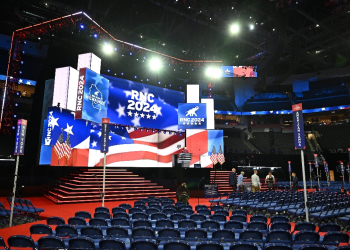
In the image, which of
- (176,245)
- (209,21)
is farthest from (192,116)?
(176,245)

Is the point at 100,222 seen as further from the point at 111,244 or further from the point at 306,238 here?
the point at 306,238

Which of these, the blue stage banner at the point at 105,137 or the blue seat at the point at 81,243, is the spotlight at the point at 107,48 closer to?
the blue stage banner at the point at 105,137

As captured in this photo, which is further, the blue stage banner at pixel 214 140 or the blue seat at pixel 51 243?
the blue stage banner at pixel 214 140

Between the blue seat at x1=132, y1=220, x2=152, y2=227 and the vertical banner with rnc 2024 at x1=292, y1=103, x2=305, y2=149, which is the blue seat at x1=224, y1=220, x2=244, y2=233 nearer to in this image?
the blue seat at x1=132, y1=220, x2=152, y2=227

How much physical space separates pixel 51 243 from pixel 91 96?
12297 millimetres

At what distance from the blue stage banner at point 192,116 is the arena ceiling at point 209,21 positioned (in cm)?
376

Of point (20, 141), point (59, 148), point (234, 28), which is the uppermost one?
→ point (234, 28)

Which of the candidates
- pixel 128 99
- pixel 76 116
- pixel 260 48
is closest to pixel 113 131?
pixel 128 99

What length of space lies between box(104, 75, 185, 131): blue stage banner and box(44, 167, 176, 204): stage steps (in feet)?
12.3

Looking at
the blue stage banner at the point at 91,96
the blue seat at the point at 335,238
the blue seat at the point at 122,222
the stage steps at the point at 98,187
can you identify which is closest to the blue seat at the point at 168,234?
the blue seat at the point at 122,222

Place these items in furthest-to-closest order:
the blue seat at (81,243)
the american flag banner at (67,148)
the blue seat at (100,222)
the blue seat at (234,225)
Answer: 1. the american flag banner at (67,148)
2. the blue seat at (100,222)
3. the blue seat at (234,225)
4. the blue seat at (81,243)

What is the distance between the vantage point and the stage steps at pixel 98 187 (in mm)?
13781

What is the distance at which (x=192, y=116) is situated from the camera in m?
20.0

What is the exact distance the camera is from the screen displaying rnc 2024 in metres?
15.3
